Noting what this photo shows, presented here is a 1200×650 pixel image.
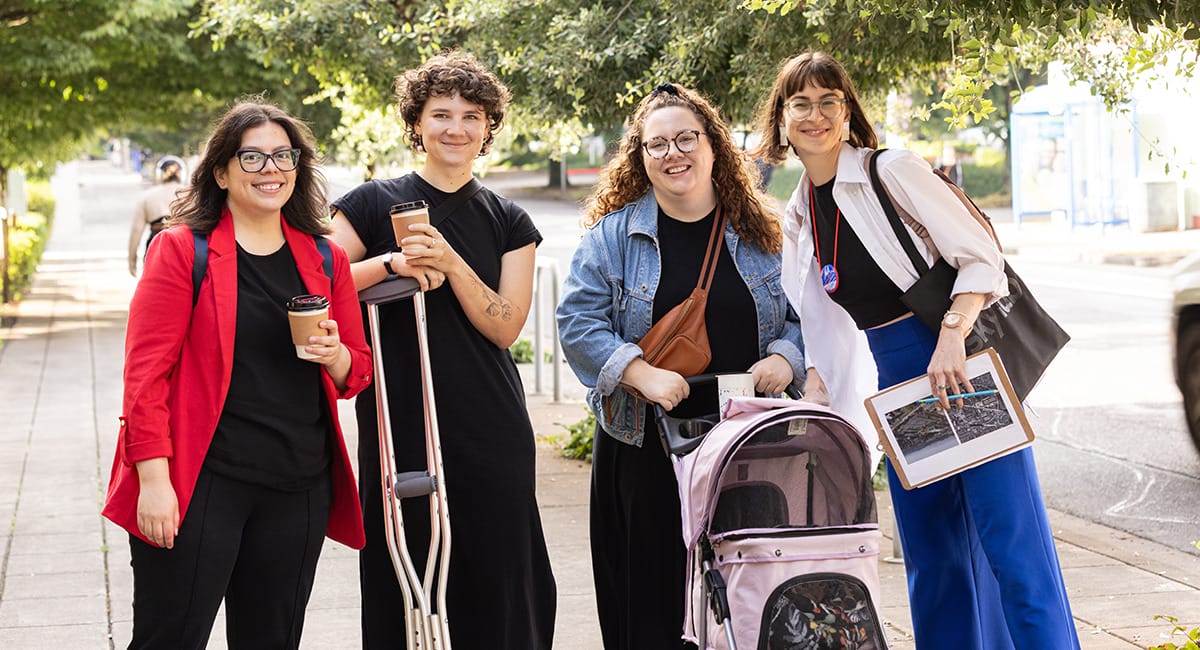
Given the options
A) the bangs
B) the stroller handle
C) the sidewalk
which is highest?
the bangs

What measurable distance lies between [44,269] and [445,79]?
81.4ft

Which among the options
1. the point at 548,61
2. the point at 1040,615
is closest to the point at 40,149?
the point at 548,61

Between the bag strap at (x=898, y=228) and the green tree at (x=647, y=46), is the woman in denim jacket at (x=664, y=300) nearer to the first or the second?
the bag strap at (x=898, y=228)

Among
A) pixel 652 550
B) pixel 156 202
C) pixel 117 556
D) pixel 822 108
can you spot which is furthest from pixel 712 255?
pixel 156 202

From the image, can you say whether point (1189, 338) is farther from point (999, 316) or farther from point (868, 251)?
point (868, 251)

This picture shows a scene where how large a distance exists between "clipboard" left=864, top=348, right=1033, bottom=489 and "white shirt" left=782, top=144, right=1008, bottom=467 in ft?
0.45

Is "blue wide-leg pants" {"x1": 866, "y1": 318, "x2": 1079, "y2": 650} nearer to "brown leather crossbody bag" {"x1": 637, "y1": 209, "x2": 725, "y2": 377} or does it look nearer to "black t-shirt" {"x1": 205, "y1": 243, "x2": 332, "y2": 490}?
"brown leather crossbody bag" {"x1": 637, "y1": 209, "x2": 725, "y2": 377}

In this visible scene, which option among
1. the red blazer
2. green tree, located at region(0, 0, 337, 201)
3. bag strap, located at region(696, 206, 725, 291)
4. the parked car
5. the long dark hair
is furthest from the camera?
green tree, located at region(0, 0, 337, 201)

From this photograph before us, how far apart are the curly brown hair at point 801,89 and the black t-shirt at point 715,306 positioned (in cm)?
34

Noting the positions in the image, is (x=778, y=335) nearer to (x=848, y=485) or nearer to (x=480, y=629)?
(x=848, y=485)

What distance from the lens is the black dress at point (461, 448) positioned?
401 cm

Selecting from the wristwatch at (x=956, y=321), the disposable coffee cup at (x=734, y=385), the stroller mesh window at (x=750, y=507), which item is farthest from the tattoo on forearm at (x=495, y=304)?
the wristwatch at (x=956, y=321)

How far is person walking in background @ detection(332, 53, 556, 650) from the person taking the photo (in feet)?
13.1

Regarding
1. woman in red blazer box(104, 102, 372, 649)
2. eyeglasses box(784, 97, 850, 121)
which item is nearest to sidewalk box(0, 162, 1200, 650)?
woman in red blazer box(104, 102, 372, 649)
